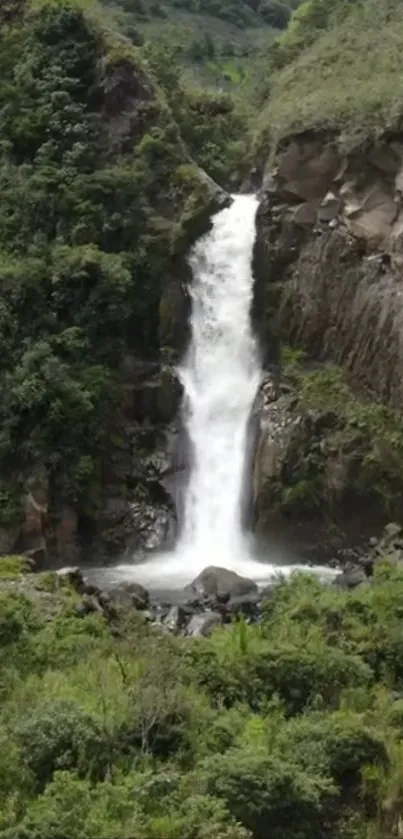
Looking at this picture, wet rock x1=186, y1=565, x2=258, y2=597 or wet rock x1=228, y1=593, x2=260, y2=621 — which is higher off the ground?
wet rock x1=186, y1=565, x2=258, y2=597

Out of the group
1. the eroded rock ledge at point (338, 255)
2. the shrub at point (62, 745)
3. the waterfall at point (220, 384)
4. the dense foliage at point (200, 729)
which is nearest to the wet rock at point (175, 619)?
the dense foliage at point (200, 729)

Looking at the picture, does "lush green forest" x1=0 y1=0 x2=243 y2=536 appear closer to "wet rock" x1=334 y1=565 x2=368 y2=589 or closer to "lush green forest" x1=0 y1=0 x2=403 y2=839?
"lush green forest" x1=0 y1=0 x2=403 y2=839

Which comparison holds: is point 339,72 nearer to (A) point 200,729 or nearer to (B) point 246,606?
(B) point 246,606

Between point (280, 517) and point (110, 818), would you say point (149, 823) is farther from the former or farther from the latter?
point (280, 517)

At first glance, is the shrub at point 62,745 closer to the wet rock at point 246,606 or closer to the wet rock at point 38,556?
the wet rock at point 246,606

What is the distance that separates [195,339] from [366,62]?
1165 cm

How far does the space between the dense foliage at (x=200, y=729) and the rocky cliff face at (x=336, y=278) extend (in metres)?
12.1

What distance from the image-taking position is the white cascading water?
28.4 meters

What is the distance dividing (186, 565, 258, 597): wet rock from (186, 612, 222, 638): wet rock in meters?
2.11

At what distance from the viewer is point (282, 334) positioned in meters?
32.0

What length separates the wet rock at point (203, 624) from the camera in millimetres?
19648

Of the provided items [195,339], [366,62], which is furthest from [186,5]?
[195,339]

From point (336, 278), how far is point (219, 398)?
4.87 m

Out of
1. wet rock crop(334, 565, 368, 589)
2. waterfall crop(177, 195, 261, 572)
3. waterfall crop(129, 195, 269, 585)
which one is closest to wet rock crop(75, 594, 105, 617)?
wet rock crop(334, 565, 368, 589)
